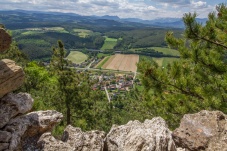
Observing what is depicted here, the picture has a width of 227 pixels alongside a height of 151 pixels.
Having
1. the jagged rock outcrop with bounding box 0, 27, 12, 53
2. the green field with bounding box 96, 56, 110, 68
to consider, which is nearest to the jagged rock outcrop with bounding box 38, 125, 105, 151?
the jagged rock outcrop with bounding box 0, 27, 12, 53

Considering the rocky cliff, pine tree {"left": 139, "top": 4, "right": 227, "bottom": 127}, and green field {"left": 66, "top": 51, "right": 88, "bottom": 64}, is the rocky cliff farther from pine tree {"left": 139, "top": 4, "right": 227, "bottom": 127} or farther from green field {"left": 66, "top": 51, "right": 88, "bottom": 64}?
green field {"left": 66, "top": 51, "right": 88, "bottom": 64}

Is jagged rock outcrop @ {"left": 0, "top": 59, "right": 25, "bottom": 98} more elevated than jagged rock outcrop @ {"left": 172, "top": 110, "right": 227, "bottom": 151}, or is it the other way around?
jagged rock outcrop @ {"left": 0, "top": 59, "right": 25, "bottom": 98}

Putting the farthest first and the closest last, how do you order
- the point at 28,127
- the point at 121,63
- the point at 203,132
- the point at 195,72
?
the point at 121,63 < the point at 195,72 < the point at 28,127 < the point at 203,132

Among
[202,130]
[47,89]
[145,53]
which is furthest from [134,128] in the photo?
[145,53]

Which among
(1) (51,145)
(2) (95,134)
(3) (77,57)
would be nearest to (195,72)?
(2) (95,134)

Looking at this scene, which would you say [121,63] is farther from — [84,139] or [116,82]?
[84,139]

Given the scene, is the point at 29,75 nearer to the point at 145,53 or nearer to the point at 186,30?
the point at 186,30
